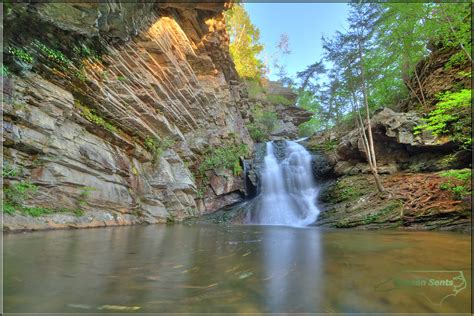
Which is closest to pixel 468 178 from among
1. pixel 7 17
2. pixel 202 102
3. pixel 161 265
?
pixel 161 265

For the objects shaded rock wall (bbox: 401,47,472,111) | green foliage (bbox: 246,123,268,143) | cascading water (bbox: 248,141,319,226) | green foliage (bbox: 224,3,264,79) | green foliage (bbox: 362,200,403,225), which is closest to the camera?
green foliage (bbox: 362,200,403,225)

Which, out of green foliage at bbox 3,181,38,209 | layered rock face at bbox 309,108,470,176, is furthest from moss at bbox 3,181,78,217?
layered rock face at bbox 309,108,470,176

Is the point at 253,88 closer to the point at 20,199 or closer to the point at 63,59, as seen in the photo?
the point at 63,59

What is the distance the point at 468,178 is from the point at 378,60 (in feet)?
27.6

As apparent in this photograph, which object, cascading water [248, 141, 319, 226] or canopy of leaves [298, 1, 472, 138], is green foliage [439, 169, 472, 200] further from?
cascading water [248, 141, 319, 226]

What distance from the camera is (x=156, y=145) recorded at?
12008 millimetres

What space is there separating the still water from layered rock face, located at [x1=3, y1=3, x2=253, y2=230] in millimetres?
3606

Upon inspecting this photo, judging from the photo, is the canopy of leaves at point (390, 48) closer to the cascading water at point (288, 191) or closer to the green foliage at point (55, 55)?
the cascading water at point (288, 191)

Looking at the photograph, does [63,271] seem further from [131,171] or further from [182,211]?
[182,211]

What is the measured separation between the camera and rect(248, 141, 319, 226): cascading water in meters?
12.5

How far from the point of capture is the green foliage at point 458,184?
305 inches

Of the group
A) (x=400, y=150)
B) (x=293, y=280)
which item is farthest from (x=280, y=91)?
(x=293, y=280)

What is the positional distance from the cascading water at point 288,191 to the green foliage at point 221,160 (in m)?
1.92

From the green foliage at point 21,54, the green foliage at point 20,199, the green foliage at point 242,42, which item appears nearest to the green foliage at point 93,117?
the green foliage at point 21,54
